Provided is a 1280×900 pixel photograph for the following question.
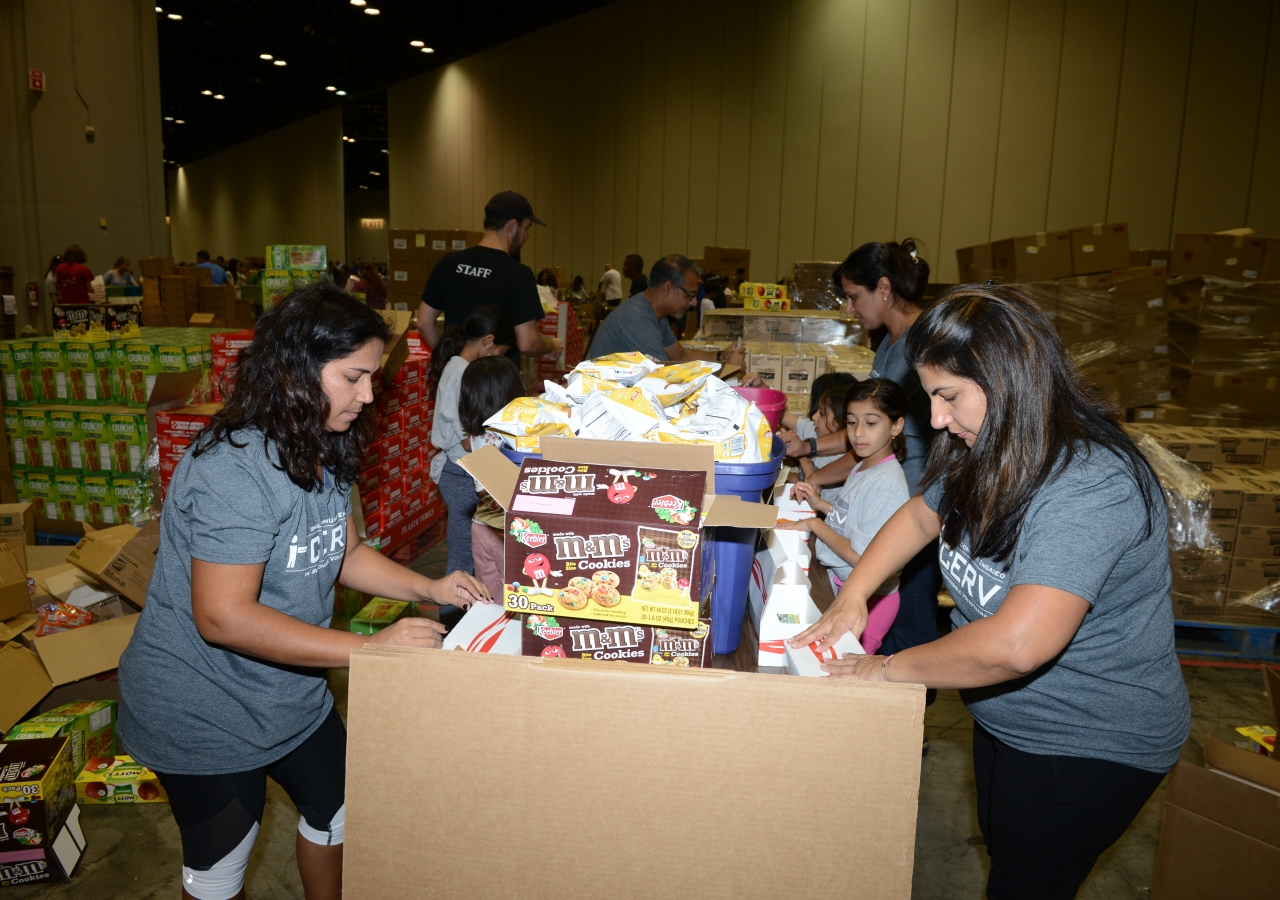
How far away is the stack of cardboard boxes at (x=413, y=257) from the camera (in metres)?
8.16

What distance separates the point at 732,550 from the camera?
147 centimetres

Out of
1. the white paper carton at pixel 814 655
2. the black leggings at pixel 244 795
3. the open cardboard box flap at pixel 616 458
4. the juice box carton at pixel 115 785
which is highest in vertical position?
the open cardboard box flap at pixel 616 458

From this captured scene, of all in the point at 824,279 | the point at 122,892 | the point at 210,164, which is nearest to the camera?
the point at 122,892

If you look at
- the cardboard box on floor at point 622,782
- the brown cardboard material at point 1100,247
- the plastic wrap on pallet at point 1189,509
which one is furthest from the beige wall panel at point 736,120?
the cardboard box on floor at point 622,782

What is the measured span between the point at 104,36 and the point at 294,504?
35.1ft

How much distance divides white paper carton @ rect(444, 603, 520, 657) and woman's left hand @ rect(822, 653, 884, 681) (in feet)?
1.66

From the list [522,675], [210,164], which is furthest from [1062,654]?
[210,164]

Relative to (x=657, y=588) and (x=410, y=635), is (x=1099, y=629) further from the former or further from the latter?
(x=410, y=635)

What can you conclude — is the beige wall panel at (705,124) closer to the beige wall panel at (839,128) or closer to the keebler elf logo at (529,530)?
the beige wall panel at (839,128)

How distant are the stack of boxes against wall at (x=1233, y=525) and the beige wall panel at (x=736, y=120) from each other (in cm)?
903

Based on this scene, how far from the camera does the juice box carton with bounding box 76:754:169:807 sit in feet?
8.91

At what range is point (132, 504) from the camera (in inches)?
175

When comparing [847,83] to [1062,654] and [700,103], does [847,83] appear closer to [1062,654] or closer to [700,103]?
[700,103]

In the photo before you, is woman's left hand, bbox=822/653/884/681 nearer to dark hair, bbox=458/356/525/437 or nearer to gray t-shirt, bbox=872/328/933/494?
gray t-shirt, bbox=872/328/933/494
